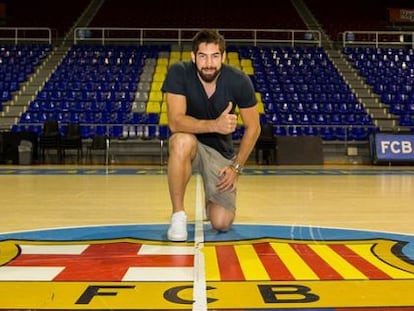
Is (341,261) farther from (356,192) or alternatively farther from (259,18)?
(259,18)

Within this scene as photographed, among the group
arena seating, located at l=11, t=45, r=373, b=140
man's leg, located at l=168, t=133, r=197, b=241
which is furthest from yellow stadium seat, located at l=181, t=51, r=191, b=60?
man's leg, located at l=168, t=133, r=197, b=241

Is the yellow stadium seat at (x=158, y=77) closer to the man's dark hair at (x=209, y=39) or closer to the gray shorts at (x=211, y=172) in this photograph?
the gray shorts at (x=211, y=172)

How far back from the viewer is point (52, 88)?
56.9ft

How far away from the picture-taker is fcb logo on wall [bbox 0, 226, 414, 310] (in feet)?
7.94

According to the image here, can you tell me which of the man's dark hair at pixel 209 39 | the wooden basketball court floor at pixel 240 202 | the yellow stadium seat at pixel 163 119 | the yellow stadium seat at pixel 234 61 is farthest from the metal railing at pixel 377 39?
the man's dark hair at pixel 209 39

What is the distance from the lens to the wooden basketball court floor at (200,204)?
455 centimetres

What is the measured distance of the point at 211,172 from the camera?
418cm

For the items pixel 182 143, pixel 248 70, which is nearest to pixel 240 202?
pixel 182 143

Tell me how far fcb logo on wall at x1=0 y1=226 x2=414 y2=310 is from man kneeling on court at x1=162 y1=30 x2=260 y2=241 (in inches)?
14.0

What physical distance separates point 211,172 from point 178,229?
1.71ft

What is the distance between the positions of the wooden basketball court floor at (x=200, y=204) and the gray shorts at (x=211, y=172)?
0.84 feet

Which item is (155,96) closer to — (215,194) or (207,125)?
(215,194)

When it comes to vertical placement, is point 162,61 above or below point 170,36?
below

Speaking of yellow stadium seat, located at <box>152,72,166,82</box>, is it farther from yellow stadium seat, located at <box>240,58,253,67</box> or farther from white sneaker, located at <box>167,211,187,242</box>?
white sneaker, located at <box>167,211,187,242</box>
